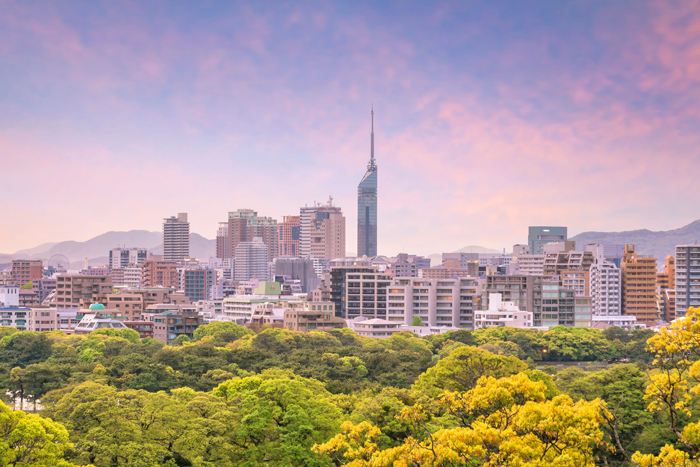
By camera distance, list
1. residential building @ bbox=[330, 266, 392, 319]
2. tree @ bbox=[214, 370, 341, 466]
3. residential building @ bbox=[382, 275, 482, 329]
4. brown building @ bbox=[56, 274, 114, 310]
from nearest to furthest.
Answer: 1. tree @ bbox=[214, 370, 341, 466]
2. residential building @ bbox=[382, 275, 482, 329]
3. residential building @ bbox=[330, 266, 392, 319]
4. brown building @ bbox=[56, 274, 114, 310]

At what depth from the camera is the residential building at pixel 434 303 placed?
113062 mm

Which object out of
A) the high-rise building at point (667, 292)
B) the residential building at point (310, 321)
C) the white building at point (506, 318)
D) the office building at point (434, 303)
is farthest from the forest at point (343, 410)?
the high-rise building at point (667, 292)

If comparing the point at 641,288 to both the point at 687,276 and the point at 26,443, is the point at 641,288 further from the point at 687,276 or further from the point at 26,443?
the point at 26,443

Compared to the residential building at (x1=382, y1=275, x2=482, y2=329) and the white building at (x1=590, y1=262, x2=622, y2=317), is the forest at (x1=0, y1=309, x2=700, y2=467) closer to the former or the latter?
the residential building at (x1=382, y1=275, x2=482, y2=329)

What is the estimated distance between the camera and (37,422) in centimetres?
2512

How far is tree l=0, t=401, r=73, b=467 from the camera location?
24297mm

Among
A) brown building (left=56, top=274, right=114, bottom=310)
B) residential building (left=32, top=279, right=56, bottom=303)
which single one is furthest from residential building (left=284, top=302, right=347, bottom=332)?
residential building (left=32, top=279, right=56, bottom=303)

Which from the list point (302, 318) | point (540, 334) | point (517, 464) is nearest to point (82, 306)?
point (302, 318)

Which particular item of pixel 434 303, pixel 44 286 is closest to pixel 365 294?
pixel 434 303

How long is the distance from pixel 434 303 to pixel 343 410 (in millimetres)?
76766

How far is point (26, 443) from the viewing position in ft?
81.0

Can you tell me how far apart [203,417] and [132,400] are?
11.3ft

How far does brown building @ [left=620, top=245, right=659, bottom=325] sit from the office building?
37.9 m

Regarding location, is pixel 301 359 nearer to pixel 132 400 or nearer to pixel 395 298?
pixel 132 400
